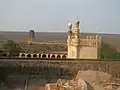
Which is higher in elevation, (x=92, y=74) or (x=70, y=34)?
(x=70, y=34)

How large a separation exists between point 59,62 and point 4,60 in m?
1.70

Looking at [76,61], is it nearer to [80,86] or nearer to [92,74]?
[92,74]

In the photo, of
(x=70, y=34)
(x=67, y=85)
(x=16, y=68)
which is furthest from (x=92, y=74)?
(x=70, y=34)

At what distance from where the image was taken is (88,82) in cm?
700

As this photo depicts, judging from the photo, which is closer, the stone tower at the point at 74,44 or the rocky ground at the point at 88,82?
the rocky ground at the point at 88,82

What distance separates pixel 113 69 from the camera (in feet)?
32.4

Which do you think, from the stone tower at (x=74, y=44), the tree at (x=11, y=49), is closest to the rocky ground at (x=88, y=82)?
the stone tower at (x=74, y=44)

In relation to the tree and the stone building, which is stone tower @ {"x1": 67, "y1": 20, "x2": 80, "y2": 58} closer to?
the stone building

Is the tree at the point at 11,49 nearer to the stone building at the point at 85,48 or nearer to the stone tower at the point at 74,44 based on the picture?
the stone tower at the point at 74,44

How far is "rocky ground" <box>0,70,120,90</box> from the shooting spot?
674cm

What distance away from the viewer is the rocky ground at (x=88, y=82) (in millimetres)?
6738

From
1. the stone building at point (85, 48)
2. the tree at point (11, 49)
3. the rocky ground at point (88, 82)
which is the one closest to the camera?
the rocky ground at point (88, 82)

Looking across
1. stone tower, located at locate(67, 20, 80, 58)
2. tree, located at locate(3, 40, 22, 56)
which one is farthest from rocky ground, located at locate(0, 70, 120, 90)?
tree, located at locate(3, 40, 22, 56)

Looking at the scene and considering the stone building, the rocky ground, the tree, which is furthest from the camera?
the tree
